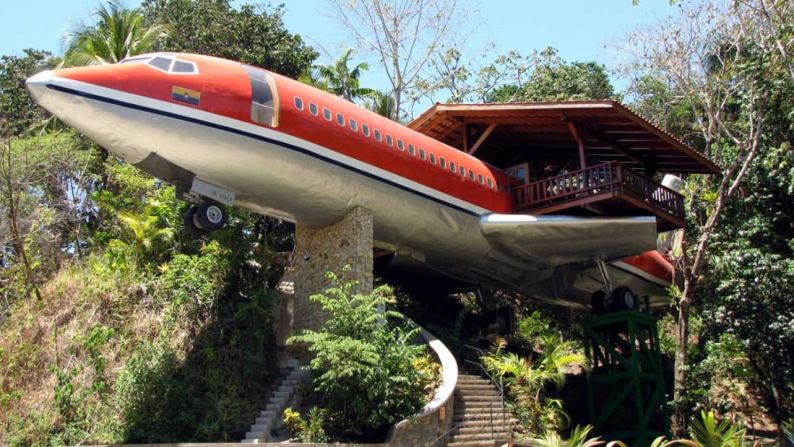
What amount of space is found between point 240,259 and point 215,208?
2.93m

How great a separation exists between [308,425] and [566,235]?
9.89 m

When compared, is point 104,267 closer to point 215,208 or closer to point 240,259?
point 240,259

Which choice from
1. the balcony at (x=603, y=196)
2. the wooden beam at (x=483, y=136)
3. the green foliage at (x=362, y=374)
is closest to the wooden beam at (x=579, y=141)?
the balcony at (x=603, y=196)

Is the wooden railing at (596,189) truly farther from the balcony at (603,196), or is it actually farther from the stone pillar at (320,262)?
the stone pillar at (320,262)

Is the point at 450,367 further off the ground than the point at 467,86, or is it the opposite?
the point at 467,86

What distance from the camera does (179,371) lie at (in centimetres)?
1662

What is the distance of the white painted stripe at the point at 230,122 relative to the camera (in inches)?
575

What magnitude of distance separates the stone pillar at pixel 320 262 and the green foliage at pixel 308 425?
144 inches

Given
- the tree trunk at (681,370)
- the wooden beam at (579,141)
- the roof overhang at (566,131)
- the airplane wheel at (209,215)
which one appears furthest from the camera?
the tree trunk at (681,370)

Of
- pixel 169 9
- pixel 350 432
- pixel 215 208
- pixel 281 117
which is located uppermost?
pixel 169 9

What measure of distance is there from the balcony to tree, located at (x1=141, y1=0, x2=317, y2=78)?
11400 mm

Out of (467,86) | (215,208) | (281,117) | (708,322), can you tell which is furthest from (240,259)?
(467,86)

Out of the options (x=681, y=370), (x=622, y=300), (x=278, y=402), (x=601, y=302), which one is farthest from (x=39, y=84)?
(x=681, y=370)

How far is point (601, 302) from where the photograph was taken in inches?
920
